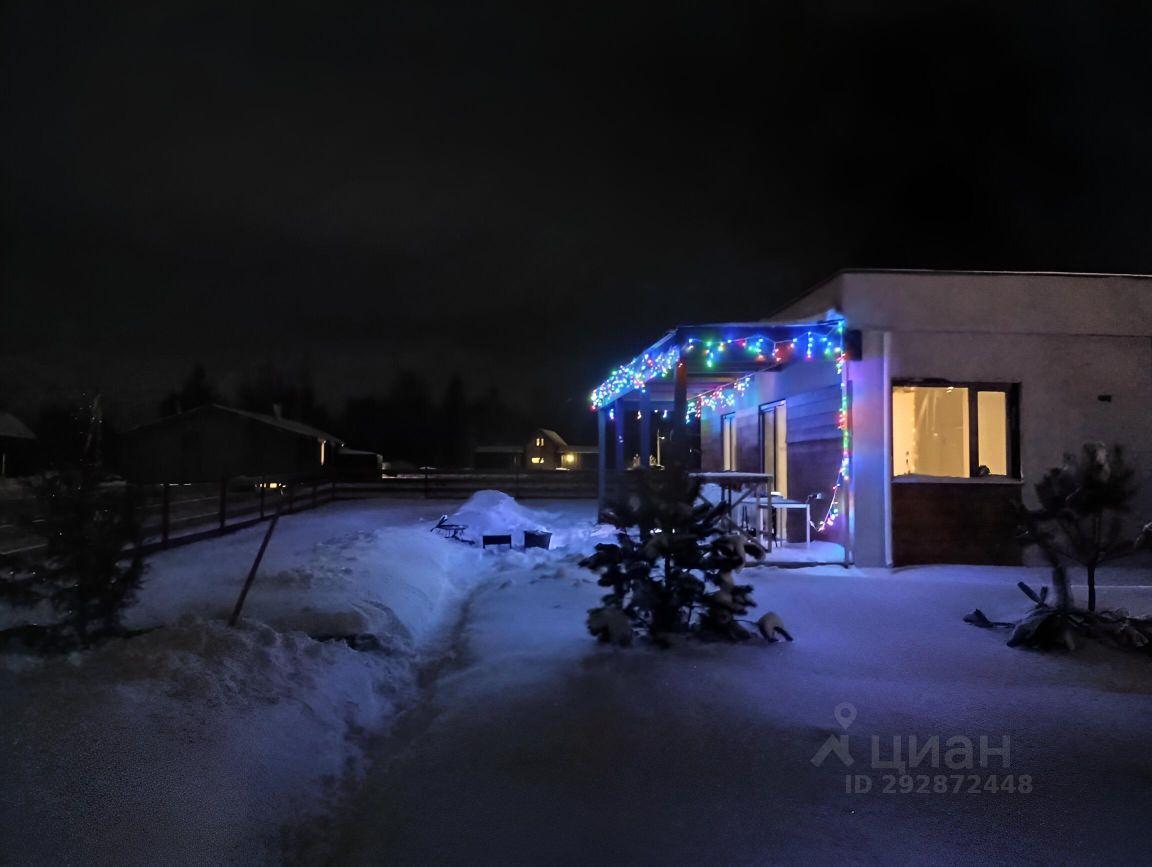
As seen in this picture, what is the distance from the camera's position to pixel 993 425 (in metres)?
11.0

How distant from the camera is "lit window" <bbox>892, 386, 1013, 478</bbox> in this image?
10961mm

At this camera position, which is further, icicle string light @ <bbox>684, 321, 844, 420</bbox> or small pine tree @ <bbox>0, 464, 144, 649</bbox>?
icicle string light @ <bbox>684, 321, 844, 420</bbox>

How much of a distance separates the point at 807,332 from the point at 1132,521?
484cm

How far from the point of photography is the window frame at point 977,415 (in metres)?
10.8

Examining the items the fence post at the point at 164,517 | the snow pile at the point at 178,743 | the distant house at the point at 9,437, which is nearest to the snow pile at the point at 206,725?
the snow pile at the point at 178,743

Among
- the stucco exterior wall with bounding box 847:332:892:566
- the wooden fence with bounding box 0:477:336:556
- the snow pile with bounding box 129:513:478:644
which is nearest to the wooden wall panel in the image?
the stucco exterior wall with bounding box 847:332:892:566

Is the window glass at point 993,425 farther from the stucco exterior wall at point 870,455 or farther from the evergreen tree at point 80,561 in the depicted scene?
the evergreen tree at point 80,561

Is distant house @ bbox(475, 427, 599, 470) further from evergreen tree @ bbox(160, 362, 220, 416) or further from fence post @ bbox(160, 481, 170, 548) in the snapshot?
fence post @ bbox(160, 481, 170, 548)

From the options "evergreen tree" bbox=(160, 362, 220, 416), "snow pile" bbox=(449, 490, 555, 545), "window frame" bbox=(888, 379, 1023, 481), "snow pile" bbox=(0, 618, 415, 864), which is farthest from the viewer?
"evergreen tree" bbox=(160, 362, 220, 416)

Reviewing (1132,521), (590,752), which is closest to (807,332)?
(1132,521)

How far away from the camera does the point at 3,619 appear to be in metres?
6.71

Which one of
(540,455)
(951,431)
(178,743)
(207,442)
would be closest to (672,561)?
(178,743)

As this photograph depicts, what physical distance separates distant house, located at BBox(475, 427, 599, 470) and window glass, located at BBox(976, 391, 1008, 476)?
6310 cm

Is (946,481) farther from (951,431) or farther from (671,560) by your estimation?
(671,560)
